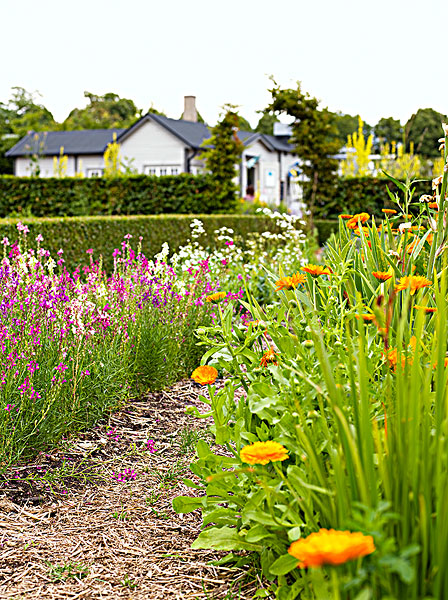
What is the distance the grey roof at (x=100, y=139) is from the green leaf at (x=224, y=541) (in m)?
28.5

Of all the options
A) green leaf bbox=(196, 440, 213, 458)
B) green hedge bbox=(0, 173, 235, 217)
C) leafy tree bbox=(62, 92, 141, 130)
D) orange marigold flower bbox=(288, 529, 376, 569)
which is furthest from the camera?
leafy tree bbox=(62, 92, 141, 130)

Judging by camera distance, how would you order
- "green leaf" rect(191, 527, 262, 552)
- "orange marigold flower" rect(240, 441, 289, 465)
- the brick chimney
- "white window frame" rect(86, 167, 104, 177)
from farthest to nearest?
the brick chimney
"white window frame" rect(86, 167, 104, 177)
"green leaf" rect(191, 527, 262, 552)
"orange marigold flower" rect(240, 441, 289, 465)

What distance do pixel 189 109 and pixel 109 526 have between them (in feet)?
115

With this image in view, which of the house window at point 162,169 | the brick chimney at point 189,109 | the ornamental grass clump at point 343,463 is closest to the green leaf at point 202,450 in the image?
the ornamental grass clump at point 343,463

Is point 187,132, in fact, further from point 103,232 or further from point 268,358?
point 268,358

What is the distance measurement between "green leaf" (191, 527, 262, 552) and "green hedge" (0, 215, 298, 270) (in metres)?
6.34

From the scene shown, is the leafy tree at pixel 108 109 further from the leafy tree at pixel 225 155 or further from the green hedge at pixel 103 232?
the green hedge at pixel 103 232

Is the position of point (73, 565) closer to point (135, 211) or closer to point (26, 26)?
point (26, 26)

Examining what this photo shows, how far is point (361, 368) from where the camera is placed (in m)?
1.50

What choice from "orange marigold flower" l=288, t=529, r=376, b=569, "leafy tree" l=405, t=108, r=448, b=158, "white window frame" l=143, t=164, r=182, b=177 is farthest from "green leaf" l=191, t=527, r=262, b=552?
"leafy tree" l=405, t=108, r=448, b=158

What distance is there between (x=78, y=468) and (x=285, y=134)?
39578 mm

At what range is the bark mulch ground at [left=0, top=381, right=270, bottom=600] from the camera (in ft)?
7.37

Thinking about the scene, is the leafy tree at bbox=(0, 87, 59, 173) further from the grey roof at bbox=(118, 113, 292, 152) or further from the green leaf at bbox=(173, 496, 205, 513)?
the green leaf at bbox=(173, 496, 205, 513)

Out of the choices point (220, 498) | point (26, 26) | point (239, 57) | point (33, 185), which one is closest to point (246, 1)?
point (239, 57)
